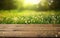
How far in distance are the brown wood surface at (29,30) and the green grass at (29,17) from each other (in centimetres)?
5

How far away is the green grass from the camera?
1295mm

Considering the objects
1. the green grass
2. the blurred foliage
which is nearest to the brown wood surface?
the green grass

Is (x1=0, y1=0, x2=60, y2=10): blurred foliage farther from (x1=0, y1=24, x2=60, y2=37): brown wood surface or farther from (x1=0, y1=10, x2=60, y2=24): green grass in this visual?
(x1=0, y1=24, x2=60, y2=37): brown wood surface

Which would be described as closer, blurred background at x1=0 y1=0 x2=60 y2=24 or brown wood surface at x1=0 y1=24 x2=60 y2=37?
brown wood surface at x1=0 y1=24 x2=60 y2=37

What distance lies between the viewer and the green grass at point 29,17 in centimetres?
129

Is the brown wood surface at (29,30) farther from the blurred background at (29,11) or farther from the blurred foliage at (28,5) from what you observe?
the blurred foliage at (28,5)

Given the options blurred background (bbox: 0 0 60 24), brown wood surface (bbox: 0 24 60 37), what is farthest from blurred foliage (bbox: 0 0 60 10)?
brown wood surface (bbox: 0 24 60 37)

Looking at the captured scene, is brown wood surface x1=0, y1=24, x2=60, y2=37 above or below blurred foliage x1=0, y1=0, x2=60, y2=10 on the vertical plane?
below

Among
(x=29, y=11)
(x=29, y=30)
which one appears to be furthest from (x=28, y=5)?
(x=29, y=30)

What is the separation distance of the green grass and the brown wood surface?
0.05 metres

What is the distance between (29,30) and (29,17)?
166 millimetres

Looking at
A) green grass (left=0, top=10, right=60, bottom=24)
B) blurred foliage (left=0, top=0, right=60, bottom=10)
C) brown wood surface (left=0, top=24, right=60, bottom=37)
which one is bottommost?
brown wood surface (left=0, top=24, right=60, bottom=37)

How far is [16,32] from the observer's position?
1174 millimetres

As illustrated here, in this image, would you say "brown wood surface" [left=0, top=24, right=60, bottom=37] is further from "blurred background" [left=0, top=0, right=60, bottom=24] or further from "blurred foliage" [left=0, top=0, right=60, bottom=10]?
"blurred foliage" [left=0, top=0, right=60, bottom=10]
